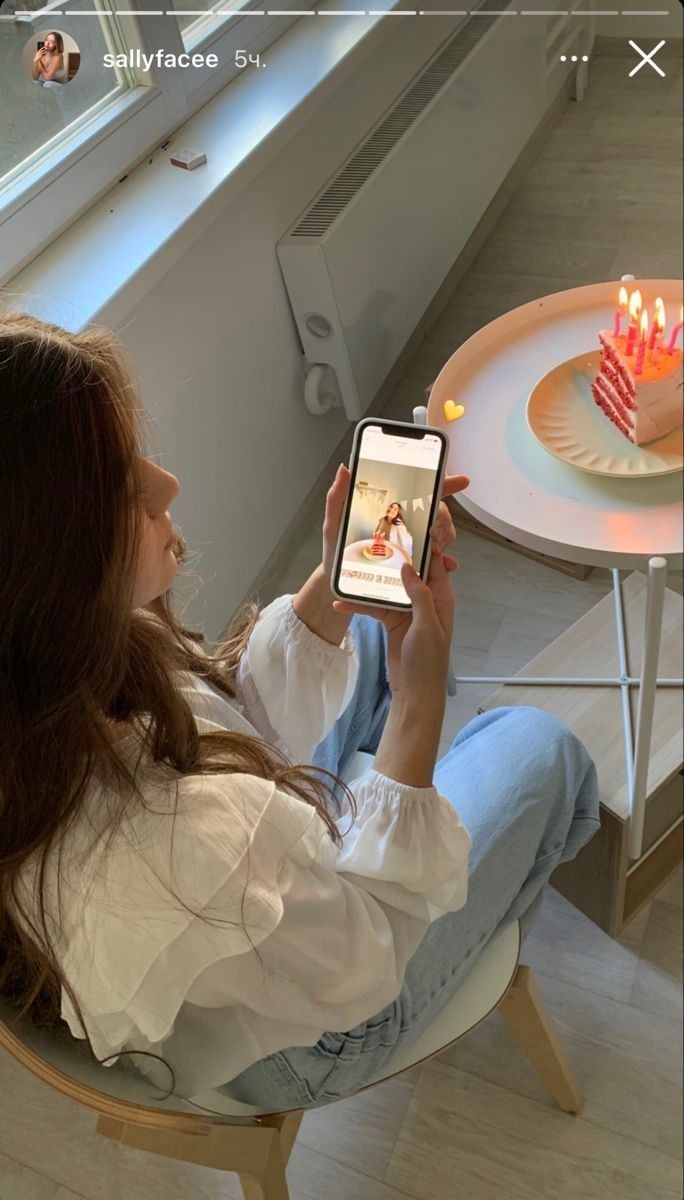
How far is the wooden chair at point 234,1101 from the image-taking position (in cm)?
54

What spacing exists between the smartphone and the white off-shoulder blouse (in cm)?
15

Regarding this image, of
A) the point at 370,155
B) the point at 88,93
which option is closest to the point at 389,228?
the point at 370,155

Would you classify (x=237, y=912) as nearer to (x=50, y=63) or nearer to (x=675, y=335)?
(x=675, y=335)

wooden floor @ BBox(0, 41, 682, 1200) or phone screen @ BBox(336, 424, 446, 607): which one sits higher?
phone screen @ BBox(336, 424, 446, 607)

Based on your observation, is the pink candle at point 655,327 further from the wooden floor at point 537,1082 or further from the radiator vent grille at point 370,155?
the radiator vent grille at point 370,155

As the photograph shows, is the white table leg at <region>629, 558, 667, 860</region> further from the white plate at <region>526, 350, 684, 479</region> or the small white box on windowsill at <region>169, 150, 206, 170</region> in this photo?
the small white box on windowsill at <region>169, 150, 206, 170</region>

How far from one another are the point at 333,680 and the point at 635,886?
513 millimetres

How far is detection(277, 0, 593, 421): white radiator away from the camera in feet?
4.13

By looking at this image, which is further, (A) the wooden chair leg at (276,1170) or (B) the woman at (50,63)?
(B) the woman at (50,63)

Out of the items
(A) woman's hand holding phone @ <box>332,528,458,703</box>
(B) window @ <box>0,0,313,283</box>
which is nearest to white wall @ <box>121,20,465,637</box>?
(B) window @ <box>0,0,313,283</box>

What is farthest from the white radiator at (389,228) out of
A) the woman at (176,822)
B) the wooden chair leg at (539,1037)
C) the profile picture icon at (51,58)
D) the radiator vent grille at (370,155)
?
the wooden chair leg at (539,1037)

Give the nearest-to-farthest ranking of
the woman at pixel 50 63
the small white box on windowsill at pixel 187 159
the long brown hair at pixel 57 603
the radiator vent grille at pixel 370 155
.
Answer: the long brown hair at pixel 57 603 → the woman at pixel 50 63 → the small white box on windowsill at pixel 187 159 → the radiator vent grille at pixel 370 155

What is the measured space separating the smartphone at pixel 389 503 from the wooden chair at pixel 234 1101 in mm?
239

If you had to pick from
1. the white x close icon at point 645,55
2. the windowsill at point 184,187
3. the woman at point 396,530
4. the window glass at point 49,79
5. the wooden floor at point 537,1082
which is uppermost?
the window glass at point 49,79
